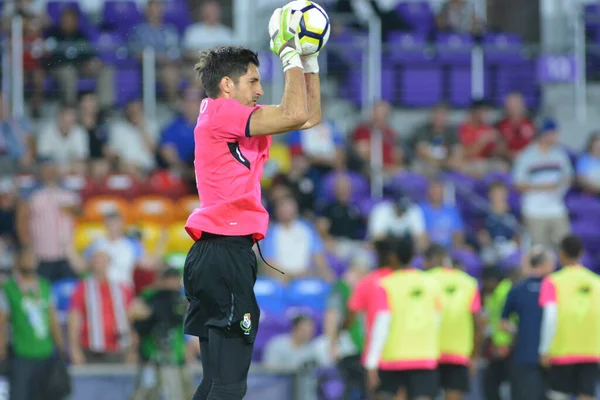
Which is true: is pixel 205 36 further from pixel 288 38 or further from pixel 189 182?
pixel 288 38

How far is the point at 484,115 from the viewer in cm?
1538

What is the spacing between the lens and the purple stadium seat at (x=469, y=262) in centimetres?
1315

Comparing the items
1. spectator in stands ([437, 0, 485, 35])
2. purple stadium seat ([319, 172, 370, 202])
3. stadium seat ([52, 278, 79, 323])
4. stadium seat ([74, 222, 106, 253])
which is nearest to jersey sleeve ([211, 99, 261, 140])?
stadium seat ([52, 278, 79, 323])

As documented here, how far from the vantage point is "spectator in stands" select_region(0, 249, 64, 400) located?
37.0 feet

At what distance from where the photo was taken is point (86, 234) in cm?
1344

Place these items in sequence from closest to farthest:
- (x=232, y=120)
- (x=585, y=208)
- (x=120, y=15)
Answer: (x=232, y=120) < (x=585, y=208) < (x=120, y=15)

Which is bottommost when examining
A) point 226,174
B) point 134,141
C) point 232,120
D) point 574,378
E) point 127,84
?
point 574,378

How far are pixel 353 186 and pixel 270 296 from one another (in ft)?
7.06

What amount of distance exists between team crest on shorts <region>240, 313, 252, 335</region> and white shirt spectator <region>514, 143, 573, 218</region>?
8.67m

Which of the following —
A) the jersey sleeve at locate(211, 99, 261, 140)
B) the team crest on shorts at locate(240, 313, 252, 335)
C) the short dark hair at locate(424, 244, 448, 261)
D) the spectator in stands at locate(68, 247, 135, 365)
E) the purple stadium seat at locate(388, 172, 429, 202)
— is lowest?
the spectator in stands at locate(68, 247, 135, 365)

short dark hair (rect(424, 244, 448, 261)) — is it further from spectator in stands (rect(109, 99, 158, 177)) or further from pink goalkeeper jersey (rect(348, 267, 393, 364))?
spectator in stands (rect(109, 99, 158, 177))

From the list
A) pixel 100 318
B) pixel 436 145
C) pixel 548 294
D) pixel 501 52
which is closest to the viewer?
pixel 548 294

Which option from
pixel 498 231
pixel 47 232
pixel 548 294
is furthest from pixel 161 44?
pixel 548 294

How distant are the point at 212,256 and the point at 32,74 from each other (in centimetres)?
959
